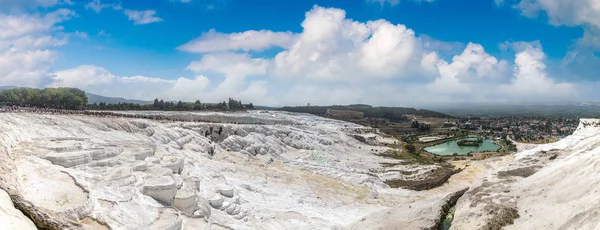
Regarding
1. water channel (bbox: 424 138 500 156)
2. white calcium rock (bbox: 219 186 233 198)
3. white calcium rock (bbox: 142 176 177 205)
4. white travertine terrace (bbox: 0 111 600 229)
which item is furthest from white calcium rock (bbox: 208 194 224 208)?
water channel (bbox: 424 138 500 156)

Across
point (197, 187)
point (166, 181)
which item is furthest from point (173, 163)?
point (166, 181)

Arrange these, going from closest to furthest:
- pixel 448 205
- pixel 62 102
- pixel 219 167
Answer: pixel 448 205
pixel 219 167
pixel 62 102

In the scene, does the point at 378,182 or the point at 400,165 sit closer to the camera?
the point at 378,182

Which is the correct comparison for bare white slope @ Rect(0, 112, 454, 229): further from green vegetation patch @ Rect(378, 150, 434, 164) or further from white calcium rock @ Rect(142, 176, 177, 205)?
green vegetation patch @ Rect(378, 150, 434, 164)

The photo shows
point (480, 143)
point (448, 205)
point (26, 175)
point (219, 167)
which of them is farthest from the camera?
point (480, 143)

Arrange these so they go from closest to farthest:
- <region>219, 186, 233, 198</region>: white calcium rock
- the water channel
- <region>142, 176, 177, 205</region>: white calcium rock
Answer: <region>142, 176, 177, 205</region>: white calcium rock
<region>219, 186, 233, 198</region>: white calcium rock
the water channel

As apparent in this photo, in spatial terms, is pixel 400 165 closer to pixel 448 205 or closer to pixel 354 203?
pixel 354 203

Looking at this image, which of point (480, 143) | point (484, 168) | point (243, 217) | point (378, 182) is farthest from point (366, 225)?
point (480, 143)

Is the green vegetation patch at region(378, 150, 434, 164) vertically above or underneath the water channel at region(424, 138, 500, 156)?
above

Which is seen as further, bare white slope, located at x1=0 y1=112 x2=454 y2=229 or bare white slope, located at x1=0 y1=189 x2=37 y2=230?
bare white slope, located at x1=0 y1=112 x2=454 y2=229
